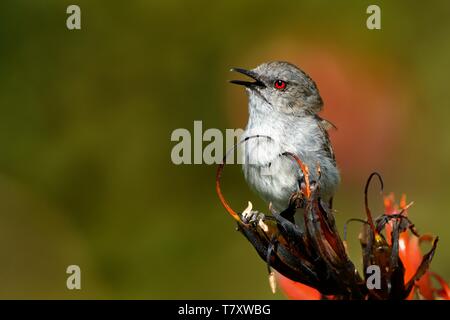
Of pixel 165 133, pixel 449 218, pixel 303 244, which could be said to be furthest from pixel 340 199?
pixel 303 244

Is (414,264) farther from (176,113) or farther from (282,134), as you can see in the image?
(176,113)

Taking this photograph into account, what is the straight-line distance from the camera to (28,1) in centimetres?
509

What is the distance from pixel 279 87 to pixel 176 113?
1.27 metres

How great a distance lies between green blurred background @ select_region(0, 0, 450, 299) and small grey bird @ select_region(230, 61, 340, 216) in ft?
2.77

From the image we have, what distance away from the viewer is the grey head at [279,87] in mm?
4148

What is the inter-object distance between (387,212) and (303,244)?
1.50 ft

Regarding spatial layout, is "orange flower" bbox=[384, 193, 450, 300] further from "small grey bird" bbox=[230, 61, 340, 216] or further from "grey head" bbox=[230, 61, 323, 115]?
"grey head" bbox=[230, 61, 323, 115]

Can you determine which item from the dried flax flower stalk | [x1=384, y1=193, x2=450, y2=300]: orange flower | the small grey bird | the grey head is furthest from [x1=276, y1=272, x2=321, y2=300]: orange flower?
the grey head

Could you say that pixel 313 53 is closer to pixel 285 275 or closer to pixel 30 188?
→ pixel 30 188

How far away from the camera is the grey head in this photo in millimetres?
4148

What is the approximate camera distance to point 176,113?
206 inches

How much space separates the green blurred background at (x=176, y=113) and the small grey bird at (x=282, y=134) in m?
0.85

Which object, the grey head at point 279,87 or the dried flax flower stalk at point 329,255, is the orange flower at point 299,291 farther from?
the grey head at point 279,87

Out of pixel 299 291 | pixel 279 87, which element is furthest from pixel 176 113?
pixel 299 291
